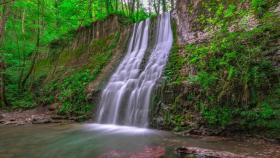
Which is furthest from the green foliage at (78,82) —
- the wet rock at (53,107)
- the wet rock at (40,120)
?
the wet rock at (40,120)

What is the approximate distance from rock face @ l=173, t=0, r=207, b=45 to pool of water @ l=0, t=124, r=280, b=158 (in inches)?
154

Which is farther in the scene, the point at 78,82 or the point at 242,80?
the point at 78,82

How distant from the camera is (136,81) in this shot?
8.60m

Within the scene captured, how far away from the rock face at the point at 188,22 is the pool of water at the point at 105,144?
3910 mm

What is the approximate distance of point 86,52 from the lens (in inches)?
513

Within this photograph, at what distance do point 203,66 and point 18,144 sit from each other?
4933 millimetres

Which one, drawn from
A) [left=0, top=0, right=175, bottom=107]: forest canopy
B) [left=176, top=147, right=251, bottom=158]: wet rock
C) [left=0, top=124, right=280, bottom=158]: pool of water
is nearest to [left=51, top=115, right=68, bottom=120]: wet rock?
[left=0, top=124, right=280, bottom=158]: pool of water

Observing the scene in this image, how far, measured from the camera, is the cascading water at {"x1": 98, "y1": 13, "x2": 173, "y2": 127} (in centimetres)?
752

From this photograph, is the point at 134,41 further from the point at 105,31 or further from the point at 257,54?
the point at 257,54

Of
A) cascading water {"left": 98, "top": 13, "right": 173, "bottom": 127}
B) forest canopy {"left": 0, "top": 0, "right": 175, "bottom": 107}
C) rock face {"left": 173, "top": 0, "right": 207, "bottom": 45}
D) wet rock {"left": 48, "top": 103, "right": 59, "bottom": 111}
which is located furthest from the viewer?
forest canopy {"left": 0, "top": 0, "right": 175, "bottom": 107}

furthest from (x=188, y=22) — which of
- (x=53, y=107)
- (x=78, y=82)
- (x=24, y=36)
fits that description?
(x=24, y=36)

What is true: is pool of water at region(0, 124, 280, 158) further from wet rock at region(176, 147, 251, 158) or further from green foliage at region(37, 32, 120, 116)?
green foliage at region(37, 32, 120, 116)

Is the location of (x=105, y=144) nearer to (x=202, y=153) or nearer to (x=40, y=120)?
(x=202, y=153)

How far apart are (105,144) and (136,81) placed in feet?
12.0
